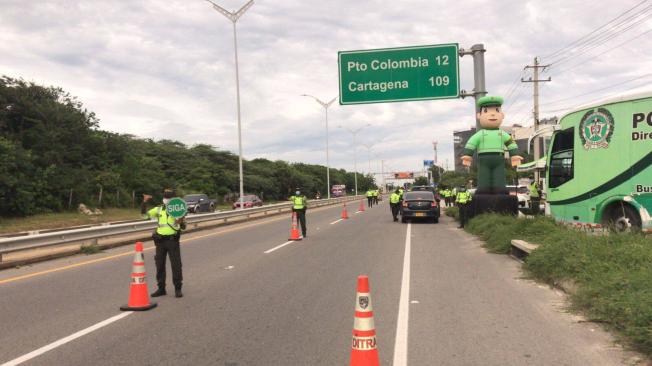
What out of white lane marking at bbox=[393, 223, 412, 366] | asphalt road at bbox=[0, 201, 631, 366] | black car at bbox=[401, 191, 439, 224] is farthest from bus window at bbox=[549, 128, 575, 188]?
black car at bbox=[401, 191, 439, 224]

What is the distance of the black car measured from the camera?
938 inches

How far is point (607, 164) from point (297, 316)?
8.24m

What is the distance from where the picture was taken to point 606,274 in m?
6.94

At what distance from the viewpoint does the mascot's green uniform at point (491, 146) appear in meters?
18.1

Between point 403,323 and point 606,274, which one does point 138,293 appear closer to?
point 403,323

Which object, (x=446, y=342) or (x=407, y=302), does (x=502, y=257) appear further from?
(x=446, y=342)

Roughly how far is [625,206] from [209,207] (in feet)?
102

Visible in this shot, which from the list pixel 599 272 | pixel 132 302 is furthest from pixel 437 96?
pixel 132 302

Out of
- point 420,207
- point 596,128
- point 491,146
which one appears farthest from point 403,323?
point 420,207

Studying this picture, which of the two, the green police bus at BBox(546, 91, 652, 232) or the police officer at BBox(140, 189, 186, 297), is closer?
the police officer at BBox(140, 189, 186, 297)

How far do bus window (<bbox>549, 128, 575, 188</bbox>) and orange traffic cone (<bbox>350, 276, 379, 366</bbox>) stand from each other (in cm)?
1007

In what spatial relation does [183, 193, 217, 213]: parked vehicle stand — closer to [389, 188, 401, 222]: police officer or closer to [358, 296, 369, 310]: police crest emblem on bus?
[389, 188, 401, 222]: police officer

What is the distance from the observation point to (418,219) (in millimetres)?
25859

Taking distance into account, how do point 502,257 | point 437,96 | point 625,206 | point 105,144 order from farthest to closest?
point 105,144 < point 437,96 < point 502,257 < point 625,206
